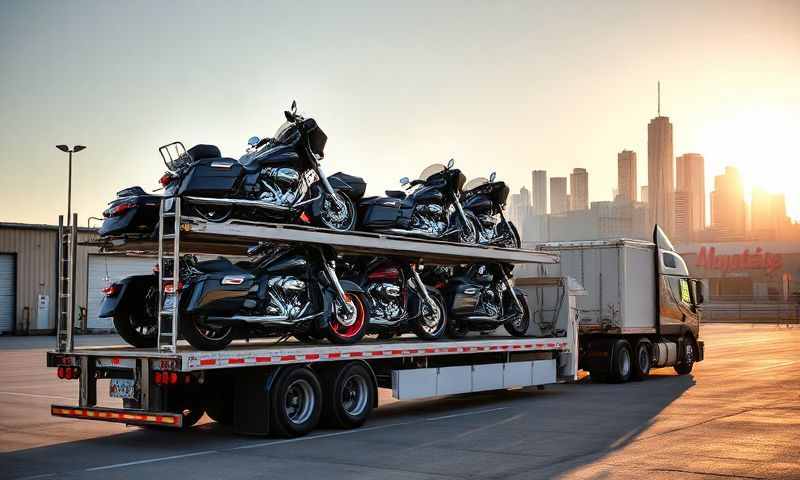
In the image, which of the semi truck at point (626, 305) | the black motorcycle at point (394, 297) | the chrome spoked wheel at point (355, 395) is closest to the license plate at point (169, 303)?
the chrome spoked wheel at point (355, 395)

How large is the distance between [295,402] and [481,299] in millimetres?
6107

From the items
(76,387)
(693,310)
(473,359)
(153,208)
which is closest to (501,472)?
(153,208)

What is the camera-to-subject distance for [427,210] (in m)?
16.8

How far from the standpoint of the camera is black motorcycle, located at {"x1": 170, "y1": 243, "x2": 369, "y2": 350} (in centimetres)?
1195

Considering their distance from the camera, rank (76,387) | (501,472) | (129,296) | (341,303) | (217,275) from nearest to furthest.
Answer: (501,472) < (217,275) < (129,296) < (341,303) < (76,387)

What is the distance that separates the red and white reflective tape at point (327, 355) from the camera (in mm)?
11414

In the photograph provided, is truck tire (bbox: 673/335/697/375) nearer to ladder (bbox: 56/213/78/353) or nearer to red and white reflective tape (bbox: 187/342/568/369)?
red and white reflective tape (bbox: 187/342/568/369)

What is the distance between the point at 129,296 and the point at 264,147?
9.20ft

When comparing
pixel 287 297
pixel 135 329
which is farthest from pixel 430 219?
pixel 135 329

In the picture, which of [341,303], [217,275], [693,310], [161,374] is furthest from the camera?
[693,310]

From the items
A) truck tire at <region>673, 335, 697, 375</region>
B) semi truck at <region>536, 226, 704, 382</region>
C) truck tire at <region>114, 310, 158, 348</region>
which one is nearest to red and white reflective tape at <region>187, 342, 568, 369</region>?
truck tire at <region>114, 310, 158, 348</region>

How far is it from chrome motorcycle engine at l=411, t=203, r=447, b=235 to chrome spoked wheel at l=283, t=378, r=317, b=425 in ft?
14.4

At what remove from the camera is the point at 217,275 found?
12.1 m

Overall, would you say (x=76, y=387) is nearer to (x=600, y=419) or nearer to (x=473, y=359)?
(x=473, y=359)
